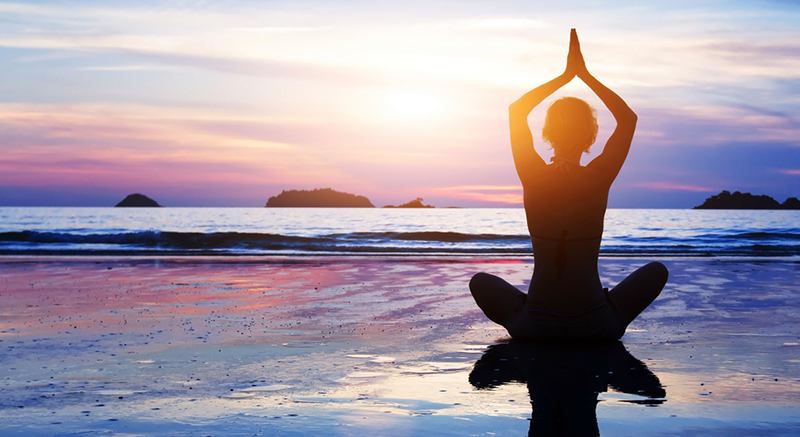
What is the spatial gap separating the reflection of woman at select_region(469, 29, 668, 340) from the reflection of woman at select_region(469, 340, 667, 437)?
0.61 ft

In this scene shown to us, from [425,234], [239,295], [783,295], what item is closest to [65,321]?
[239,295]

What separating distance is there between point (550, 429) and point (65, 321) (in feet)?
15.1

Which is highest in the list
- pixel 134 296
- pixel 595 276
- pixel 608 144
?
pixel 608 144

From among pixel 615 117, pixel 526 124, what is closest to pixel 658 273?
pixel 615 117

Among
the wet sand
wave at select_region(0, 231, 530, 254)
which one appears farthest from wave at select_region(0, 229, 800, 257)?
the wet sand

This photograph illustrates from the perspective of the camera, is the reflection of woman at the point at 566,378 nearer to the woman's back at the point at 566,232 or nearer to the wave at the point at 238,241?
the woman's back at the point at 566,232

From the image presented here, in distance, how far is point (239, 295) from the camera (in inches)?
297

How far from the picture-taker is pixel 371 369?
3.76 metres

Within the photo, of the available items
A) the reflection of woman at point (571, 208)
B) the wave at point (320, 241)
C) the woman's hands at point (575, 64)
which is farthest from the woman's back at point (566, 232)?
the wave at point (320, 241)

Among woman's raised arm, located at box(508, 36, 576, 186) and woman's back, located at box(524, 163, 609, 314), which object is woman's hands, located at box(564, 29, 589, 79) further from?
woman's back, located at box(524, 163, 609, 314)

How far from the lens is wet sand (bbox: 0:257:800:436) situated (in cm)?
277

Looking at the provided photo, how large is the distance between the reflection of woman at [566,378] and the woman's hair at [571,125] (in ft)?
4.38

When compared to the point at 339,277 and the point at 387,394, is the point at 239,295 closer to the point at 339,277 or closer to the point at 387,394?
the point at 339,277

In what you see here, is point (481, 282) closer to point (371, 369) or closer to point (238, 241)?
point (371, 369)
